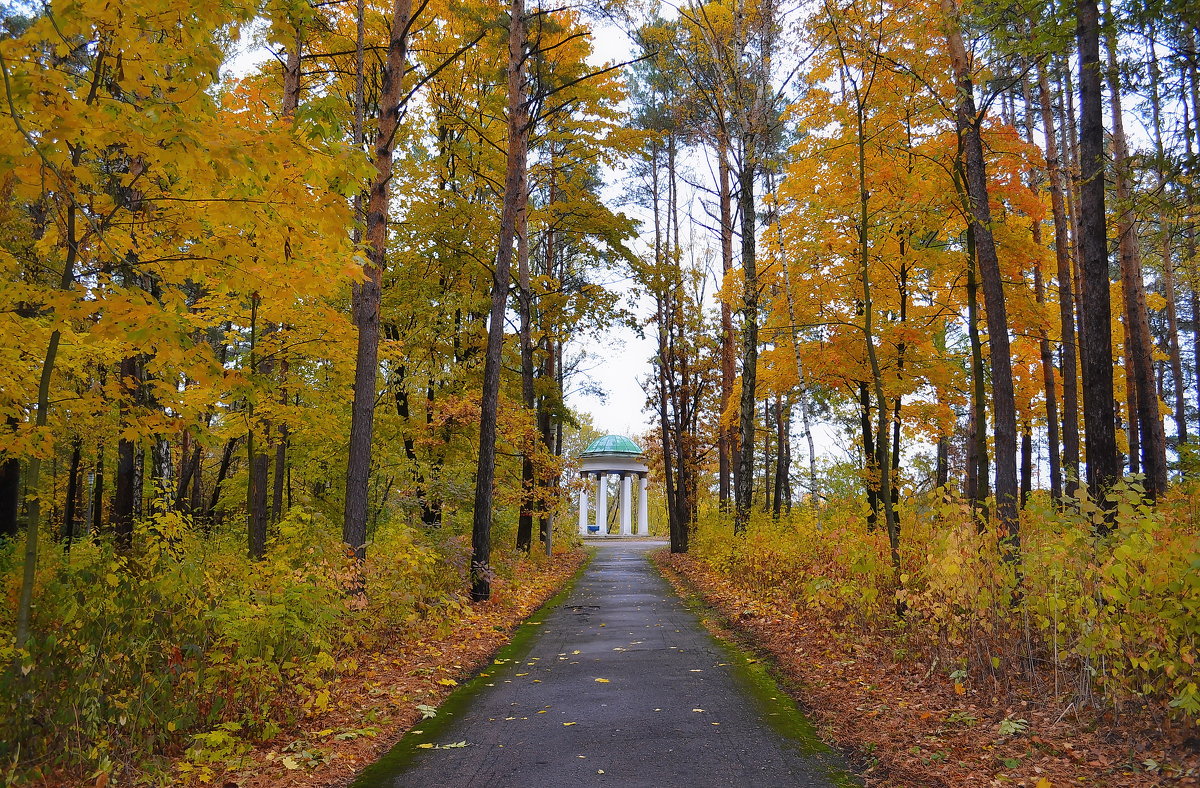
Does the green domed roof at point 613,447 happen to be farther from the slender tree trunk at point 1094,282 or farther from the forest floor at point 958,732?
the forest floor at point 958,732

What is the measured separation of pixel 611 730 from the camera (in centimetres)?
491

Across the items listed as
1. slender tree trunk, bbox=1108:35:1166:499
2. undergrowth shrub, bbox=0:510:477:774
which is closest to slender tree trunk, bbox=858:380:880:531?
slender tree trunk, bbox=1108:35:1166:499

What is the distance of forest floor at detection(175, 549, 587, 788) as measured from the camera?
4141 millimetres

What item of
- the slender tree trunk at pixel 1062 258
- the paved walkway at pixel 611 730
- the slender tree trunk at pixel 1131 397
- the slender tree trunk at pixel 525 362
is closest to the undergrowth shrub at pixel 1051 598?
the paved walkway at pixel 611 730

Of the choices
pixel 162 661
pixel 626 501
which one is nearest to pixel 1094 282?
pixel 162 661

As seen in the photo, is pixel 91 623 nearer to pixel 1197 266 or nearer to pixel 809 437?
pixel 809 437

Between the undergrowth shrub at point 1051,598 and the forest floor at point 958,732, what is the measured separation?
0.58ft

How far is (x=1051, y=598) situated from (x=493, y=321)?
8685 millimetres

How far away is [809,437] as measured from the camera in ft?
41.2

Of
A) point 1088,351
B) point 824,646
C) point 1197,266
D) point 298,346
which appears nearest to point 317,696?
point 824,646

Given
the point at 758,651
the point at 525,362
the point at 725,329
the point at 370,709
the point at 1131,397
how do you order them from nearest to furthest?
1. the point at 370,709
2. the point at 758,651
3. the point at 1131,397
4. the point at 525,362
5. the point at 725,329

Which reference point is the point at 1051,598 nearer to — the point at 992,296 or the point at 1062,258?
the point at 992,296

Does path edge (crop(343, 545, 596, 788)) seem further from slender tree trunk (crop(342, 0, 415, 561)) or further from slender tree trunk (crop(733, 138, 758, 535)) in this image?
slender tree trunk (crop(733, 138, 758, 535))

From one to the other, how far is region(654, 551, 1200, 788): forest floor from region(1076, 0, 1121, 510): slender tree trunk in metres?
4.15
